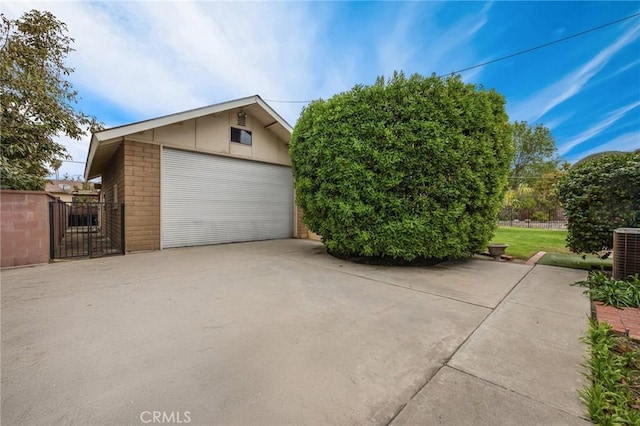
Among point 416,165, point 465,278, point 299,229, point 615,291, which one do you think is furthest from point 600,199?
point 299,229

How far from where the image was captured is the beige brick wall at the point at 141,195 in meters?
6.68

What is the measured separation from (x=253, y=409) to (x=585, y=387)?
7.23 feet

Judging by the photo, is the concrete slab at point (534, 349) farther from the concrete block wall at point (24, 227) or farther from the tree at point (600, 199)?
the concrete block wall at point (24, 227)

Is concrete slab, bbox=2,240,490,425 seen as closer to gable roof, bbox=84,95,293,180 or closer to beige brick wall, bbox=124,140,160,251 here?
beige brick wall, bbox=124,140,160,251

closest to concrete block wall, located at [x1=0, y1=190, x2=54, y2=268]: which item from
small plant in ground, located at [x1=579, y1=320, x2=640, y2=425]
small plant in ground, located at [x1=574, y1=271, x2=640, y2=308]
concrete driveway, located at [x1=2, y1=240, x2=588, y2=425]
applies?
concrete driveway, located at [x1=2, y1=240, x2=588, y2=425]

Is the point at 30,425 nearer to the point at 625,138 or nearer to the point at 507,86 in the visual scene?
the point at 507,86

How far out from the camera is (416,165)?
17.0 feet

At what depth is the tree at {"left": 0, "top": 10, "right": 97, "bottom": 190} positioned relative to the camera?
7180mm

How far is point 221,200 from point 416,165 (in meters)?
6.36

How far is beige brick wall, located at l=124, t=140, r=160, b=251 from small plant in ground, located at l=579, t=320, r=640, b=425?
8476 millimetres

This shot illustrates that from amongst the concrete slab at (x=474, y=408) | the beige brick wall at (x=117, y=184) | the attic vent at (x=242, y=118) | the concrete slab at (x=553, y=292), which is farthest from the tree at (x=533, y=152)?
the beige brick wall at (x=117, y=184)

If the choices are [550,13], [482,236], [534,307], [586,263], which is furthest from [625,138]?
[534,307]

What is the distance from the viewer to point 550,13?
24.1 ft

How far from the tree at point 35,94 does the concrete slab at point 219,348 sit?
547 centimetres
